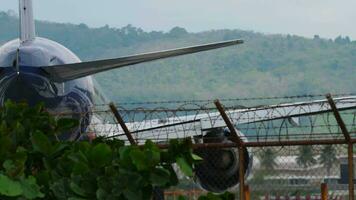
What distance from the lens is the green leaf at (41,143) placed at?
680 cm

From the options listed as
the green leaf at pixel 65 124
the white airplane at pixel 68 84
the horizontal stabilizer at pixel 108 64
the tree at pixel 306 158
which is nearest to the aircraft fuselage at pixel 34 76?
the white airplane at pixel 68 84

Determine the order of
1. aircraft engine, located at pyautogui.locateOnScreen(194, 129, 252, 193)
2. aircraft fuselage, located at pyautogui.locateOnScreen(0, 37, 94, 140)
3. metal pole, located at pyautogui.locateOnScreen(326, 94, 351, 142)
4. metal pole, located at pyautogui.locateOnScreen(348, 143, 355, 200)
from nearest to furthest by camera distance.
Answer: metal pole, located at pyautogui.locateOnScreen(326, 94, 351, 142)
metal pole, located at pyautogui.locateOnScreen(348, 143, 355, 200)
aircraft engine, located at pyautogui.locateOnScreen(194, 129, 252, 193)
aircraft fuselage, located at pyautogui.locateOnScreen(0, 37, 94, 140)

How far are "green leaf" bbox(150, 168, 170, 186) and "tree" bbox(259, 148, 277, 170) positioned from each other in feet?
30.3

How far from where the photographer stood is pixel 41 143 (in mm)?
6828

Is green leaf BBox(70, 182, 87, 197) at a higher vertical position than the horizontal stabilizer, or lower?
lower

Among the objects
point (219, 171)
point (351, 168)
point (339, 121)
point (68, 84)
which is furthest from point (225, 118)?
point (68, 84)

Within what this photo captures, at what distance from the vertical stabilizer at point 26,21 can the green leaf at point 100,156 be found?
18.0 m

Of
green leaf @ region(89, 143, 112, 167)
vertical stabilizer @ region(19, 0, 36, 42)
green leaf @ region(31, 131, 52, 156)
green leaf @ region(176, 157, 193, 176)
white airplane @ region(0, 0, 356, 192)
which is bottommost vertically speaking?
green leaf @ region(176, 157, 193, 176)

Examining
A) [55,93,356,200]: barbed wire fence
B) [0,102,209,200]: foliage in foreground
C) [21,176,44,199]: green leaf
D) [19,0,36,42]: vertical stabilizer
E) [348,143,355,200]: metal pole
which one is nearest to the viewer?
[21,176,44,199]: green leaf

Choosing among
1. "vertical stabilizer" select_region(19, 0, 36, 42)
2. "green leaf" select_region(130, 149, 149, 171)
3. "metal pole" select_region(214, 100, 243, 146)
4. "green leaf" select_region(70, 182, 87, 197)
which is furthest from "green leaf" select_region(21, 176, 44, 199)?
"vertical stabilizer" select_region(19, 0, 36, 42)

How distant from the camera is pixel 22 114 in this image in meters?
7.39

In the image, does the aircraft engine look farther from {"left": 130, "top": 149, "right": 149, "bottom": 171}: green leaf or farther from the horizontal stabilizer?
{"left": 130, "top": 149, "right": 149, "bottom": 171}: green leaf

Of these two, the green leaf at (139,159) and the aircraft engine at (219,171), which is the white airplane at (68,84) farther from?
the green leaf at (139,159)

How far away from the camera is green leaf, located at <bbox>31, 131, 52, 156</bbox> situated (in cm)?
680
